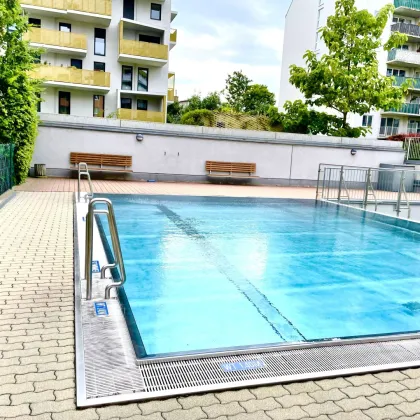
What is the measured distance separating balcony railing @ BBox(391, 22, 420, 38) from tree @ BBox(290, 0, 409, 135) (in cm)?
1430

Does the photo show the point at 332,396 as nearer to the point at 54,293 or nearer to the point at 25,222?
the point at 54,293

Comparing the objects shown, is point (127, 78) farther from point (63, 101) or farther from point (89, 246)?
point (89, 246)

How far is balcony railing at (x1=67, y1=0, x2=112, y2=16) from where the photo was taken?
2396 cm

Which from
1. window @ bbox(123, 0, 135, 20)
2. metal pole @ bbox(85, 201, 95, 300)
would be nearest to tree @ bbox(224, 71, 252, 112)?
window @ bbox(123, 0, 135, 20)

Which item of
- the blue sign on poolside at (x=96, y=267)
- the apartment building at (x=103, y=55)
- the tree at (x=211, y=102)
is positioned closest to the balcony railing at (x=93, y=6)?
the apartment building at (x=103, y=55)

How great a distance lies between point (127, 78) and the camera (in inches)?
1069

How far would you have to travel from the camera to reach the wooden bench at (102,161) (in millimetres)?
15461

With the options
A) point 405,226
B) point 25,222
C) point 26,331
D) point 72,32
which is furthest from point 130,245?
point 72,32

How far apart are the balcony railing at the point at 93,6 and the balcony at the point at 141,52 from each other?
111 cm

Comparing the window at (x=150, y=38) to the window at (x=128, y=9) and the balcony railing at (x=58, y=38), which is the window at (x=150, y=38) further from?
the balcony railing at (x=58, y=38)

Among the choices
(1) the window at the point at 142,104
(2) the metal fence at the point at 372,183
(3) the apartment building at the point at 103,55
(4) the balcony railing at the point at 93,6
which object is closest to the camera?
(2) the metal fence at the point at 372,183

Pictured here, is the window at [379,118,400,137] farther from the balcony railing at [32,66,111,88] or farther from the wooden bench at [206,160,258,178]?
the balcony railing at [32,66,111,88]

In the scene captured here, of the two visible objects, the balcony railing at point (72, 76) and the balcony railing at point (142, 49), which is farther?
the balcony railing at point (142, 49)

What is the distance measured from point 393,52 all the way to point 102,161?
26982 mm
